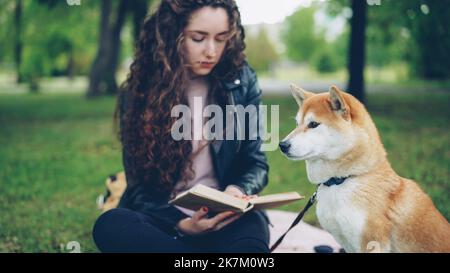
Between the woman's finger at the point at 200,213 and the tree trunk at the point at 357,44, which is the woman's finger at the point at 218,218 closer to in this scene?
the woman's finger at the point at 200,213

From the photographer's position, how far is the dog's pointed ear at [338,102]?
1925 mm

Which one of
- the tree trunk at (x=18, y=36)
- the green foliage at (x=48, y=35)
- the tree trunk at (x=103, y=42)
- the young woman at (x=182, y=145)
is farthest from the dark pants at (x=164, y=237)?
the green foliage at (x=48, y=35)

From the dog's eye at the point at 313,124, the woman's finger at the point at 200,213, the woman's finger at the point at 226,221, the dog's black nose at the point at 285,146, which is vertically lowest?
the woman's finger at the point at 226,221

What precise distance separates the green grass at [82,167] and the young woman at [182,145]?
0.43 m

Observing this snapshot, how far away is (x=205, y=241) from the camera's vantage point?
259cm

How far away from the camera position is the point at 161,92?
8.63 feet

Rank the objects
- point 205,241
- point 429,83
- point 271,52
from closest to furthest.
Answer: point 205,241
point 271,52
point 429,83

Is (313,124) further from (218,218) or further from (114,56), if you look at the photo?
(114,56)

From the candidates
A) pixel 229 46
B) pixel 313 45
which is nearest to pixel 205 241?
pixel 229 46

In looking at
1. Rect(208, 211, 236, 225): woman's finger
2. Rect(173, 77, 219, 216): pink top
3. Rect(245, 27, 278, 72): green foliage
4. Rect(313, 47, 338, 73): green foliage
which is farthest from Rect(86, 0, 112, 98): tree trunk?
Rect(208, 211, 236, 225): woman's finger

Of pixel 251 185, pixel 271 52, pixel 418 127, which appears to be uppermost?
pixel 271 52

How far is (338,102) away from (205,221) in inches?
35.7
